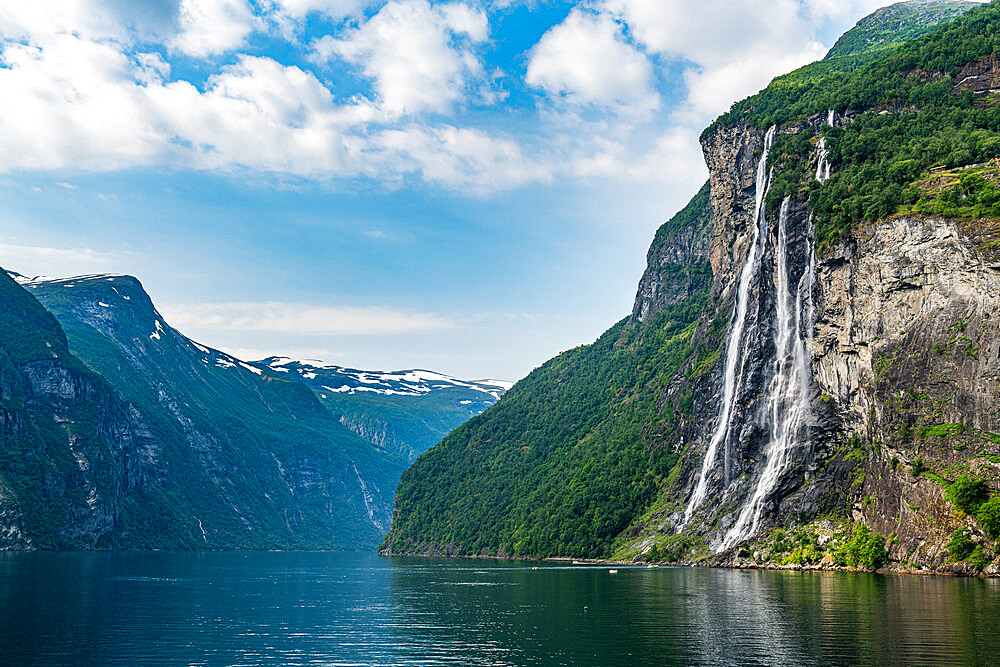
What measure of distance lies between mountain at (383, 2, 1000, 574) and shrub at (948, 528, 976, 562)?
0.25m

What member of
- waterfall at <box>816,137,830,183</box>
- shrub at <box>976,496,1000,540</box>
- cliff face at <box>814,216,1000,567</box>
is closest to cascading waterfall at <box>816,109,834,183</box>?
waterfall at <box>816,137,830,183</box>

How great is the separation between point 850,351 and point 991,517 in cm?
4275

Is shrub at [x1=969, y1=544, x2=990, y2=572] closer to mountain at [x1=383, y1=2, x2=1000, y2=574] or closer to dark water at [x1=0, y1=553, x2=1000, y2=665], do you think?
mountain at [x1=383, y1=2, x2=1000, y2=574]

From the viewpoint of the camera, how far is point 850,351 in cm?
12656

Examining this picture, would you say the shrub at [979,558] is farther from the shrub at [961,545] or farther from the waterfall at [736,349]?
the waterfall at [736,349]

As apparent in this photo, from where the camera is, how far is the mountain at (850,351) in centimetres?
10062

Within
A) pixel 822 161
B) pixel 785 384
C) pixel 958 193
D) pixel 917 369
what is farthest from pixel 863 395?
pixel 822 161

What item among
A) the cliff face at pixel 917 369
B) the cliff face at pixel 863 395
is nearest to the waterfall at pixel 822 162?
the cliff face at pixel 863 395

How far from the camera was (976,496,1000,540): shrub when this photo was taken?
285ft

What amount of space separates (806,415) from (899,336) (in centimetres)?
2587

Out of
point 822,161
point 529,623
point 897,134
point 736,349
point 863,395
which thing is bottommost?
point 529,623

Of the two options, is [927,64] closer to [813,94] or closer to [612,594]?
[813,94]

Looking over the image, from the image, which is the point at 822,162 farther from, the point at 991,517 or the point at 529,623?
the point at 529,623

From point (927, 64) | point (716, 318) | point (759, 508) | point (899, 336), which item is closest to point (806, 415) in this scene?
point (759, 508)
